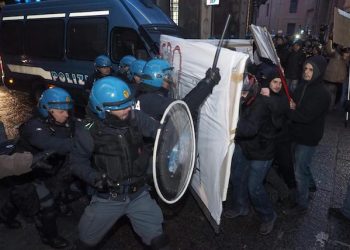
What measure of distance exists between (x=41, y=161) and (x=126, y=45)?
4391 mm

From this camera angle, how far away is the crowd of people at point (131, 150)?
95.2 inches

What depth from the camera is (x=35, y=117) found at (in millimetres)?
3170

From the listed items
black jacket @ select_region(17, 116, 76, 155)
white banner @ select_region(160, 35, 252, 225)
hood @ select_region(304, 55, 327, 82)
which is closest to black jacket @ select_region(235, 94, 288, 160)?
white banner @ select_region(160, 35, 252, 225)

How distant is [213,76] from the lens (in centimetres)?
286

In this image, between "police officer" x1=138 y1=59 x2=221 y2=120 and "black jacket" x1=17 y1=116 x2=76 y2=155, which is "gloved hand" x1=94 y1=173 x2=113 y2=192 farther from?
"police officer" x1=138 y1=59 x2=221 y2=120

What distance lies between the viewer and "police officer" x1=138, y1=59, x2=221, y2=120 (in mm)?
2915

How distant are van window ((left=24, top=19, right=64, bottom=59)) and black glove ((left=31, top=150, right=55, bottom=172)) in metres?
5.62

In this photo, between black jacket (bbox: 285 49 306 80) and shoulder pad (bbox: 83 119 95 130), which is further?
black jacket (bbox: 285 49 306 80)

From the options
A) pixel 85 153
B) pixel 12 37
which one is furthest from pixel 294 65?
pixel 12 37

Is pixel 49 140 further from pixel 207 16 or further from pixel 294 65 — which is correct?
pixel 207 16

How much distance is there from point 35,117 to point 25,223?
54.3 inches

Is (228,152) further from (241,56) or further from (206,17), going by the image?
(206,17)

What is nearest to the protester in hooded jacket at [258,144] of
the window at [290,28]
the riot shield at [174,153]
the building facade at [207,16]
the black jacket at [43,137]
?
the riot shield at [174,153]

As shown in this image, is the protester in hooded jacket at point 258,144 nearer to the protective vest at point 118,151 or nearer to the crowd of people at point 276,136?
the crowd of people at point 276,136
